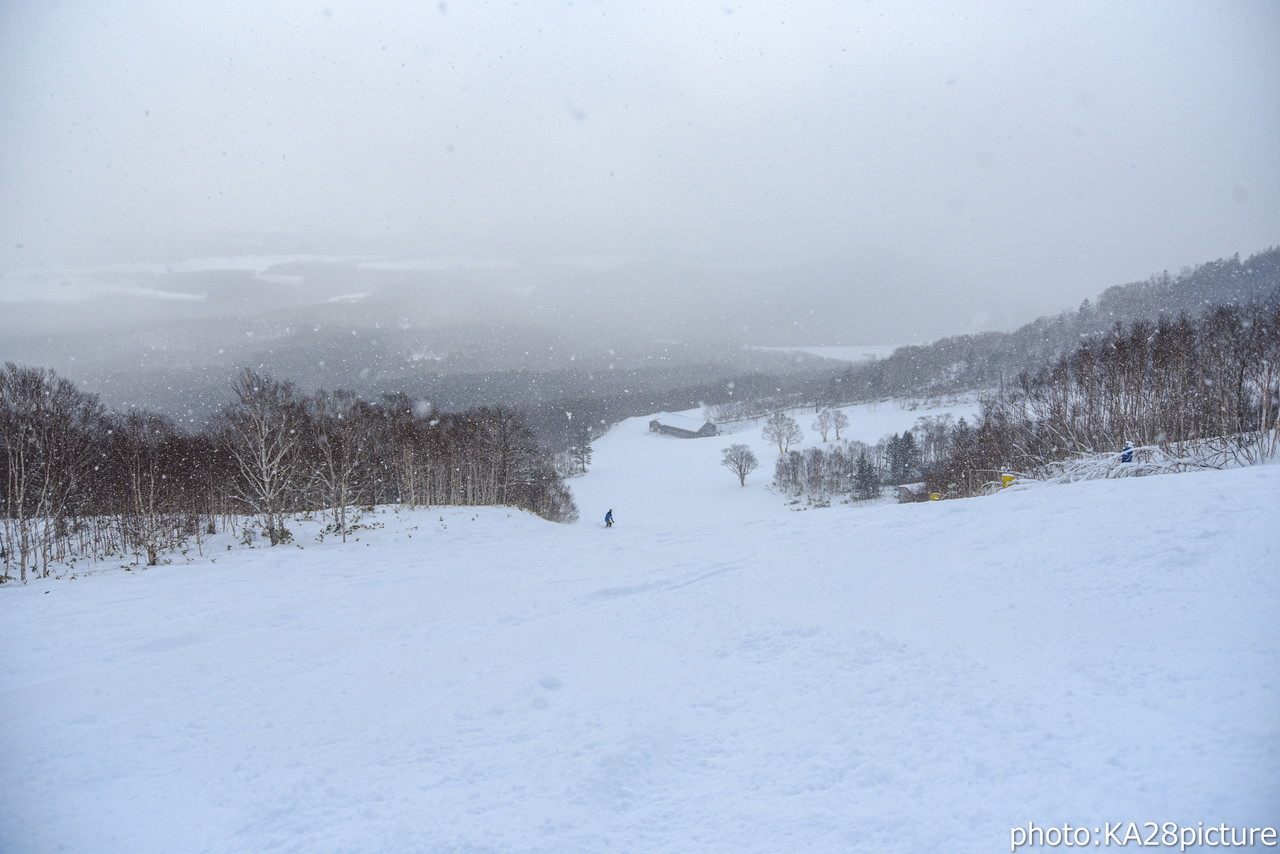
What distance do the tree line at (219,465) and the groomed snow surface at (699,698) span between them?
785cm

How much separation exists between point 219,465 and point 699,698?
37.7 m

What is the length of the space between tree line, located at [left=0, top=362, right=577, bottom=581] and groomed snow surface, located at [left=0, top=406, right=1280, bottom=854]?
7.85 metres

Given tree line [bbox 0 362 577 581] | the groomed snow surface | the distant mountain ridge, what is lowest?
the groomed snow surface

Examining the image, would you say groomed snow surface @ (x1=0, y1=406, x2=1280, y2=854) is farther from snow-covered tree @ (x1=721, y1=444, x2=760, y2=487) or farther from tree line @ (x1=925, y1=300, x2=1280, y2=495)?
snow-covered tree @ (x1=721, y1=444, x2=760, y2=487)

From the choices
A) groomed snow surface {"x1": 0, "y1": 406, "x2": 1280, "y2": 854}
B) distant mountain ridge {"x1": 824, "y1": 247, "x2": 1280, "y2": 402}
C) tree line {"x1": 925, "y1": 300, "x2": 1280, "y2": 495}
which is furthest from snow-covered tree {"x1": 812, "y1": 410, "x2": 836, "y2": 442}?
groomed snow surface {"x1": 0, "y1": 406, "x2": 1280, "y2": 854}

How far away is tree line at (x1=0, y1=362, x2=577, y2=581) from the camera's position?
16.0 m

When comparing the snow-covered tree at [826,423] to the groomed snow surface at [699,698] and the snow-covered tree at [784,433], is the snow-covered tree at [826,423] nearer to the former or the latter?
the snow-covered tree at [784,433]

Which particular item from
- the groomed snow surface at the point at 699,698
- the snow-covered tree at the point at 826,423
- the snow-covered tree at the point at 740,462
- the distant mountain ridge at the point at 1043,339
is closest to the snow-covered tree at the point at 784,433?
the snow-covered tree at the point at 826,423

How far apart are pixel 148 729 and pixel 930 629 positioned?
31.1ft

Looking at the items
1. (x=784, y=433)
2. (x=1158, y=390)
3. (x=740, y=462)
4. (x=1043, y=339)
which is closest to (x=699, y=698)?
(x=1158, y=390)

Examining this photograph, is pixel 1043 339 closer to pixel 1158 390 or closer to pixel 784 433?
pixel 784 433

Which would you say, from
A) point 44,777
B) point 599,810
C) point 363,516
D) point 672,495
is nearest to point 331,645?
point 44,777

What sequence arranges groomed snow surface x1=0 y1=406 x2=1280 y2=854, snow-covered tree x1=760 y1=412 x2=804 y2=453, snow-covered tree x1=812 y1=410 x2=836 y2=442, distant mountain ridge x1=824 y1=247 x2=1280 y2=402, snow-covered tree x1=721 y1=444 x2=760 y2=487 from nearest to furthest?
1. groomed snow surface x1=0 y1=406 x2=1280 y2=854
2. snow-covered tree x1=721 y1=444 x2=760 y2=487
3. snow-covered tree x1=812 y1=410 x2=836 y2=442
4. snow-covered tree x1=760 y1=412 x2=804 y2=453
5. distant mountain ridge x1=824 y1=247 x2=1280 y2=402

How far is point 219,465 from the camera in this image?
32812 mm
